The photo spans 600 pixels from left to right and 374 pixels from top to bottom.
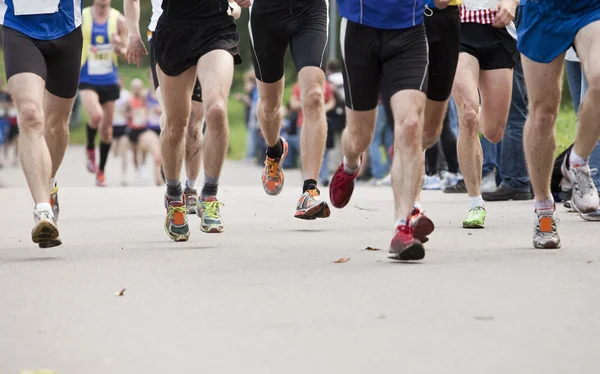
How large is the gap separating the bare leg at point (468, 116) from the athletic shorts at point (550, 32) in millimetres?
1942

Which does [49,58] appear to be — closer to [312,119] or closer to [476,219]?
[312,119]

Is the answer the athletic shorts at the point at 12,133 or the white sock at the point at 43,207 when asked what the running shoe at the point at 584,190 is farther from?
the athletic shorts at the point at 12,133

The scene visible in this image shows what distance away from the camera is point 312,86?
9406 mm

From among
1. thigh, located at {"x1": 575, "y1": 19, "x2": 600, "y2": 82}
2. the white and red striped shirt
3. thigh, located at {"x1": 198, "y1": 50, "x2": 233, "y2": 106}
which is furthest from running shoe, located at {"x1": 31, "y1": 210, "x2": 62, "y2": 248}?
the white and red striped shirt

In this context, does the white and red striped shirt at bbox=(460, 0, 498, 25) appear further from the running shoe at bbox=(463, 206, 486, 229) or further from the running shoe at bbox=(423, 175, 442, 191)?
the running shoe at bbox=(423, 175, 442, 191)

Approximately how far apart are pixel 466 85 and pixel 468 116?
221mm

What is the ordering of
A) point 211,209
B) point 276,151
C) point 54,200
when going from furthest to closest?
point 276,151 < point 54,200 < point 211,209

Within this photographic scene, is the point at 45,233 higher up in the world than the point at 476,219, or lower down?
higher up

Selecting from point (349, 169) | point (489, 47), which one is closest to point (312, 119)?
point (349, 169)

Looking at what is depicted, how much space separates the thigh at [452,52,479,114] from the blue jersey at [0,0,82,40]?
2829 millimetres

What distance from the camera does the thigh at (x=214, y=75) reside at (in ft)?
27.3

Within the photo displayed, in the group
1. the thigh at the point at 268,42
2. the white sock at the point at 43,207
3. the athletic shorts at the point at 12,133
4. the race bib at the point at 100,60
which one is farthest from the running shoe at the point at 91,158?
the athletic shorts at the point at 12,133

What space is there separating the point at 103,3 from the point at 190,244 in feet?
28.7

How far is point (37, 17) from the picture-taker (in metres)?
8.04
